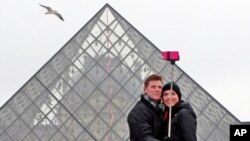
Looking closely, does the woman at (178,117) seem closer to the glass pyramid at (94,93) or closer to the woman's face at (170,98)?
the woman's face at (170,98)

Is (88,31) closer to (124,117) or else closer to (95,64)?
(95,64)

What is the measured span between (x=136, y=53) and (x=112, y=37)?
1.54 meters

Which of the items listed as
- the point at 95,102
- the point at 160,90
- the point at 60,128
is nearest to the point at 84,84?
the point at 95,102

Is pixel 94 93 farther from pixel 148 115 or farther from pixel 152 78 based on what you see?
pixel 148 115

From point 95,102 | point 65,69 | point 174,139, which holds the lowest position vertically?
point 174,139

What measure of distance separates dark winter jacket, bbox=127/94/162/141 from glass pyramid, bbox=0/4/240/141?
20.2m

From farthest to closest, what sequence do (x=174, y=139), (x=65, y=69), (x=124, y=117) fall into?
(x=65, y=69) → (x=124, y=117) → (x=174, y=139)

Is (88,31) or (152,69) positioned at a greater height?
(88,31)

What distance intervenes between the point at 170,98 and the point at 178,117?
0.13 metres

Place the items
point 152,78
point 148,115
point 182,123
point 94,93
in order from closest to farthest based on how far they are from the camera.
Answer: point 182,123 → point 148,115 → point 152,78 → point 94,93

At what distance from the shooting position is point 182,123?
156 inches

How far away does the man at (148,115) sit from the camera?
13.1ft

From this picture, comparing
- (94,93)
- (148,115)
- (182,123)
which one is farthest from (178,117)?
(94,93)

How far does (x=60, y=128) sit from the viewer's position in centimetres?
2484
